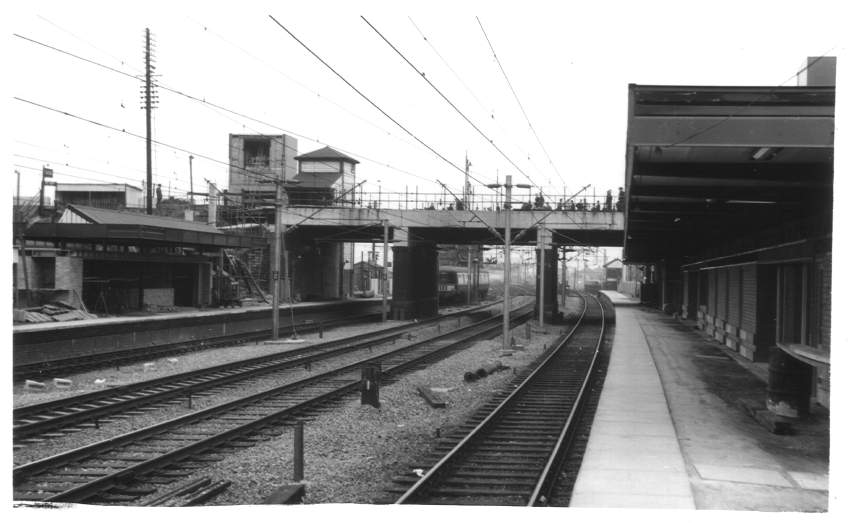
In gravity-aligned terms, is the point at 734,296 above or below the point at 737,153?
below

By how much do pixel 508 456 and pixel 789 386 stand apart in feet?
16.4

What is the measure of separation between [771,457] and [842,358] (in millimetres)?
4712

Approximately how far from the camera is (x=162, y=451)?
33.2 ft

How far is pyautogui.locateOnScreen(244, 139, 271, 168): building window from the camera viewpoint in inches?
2448

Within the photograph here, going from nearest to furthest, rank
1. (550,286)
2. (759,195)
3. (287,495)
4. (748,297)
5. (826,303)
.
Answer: (287,495), (826,303), (759,195), (748,297), (550,286)

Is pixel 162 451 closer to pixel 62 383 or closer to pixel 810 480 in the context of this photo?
pixel 62 383

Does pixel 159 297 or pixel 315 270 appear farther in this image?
pixel 315 270

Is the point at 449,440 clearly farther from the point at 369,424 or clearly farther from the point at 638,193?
the point at 638,193

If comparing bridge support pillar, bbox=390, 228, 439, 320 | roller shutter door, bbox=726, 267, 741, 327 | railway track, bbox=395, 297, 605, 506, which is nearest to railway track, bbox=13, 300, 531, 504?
railway track, bbox=395, 297, 605, 506

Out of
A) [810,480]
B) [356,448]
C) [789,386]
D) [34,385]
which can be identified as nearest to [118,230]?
[34,385]

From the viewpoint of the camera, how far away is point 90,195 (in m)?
61.8

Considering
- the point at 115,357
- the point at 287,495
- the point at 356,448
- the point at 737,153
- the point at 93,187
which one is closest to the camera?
the point at 287,495

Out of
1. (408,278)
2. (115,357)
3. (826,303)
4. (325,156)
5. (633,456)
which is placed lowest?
(115,357)

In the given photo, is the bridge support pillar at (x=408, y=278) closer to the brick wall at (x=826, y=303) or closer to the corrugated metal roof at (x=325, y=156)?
the corrugated metal roof at (x=325, y=156)
